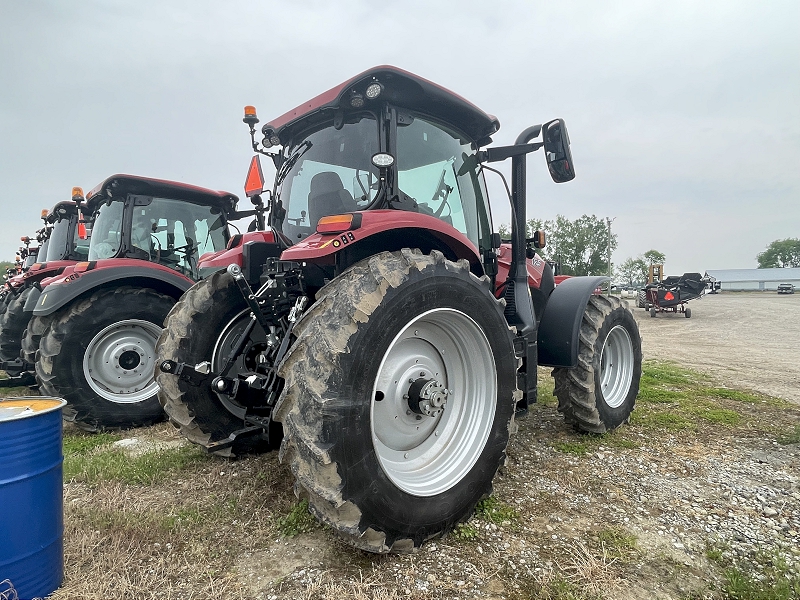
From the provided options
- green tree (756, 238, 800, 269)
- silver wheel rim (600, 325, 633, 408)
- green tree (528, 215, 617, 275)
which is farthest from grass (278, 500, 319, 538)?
green tree (756, 238, 800, 269)

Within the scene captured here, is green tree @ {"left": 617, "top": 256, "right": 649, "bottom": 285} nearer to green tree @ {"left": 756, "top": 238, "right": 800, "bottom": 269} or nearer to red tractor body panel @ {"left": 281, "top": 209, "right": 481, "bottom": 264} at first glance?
green tree @ {"left": 756, "top": 238, "right": 800, "bottom": 269}

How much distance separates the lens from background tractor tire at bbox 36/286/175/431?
4785 mm

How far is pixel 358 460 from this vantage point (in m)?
2.11

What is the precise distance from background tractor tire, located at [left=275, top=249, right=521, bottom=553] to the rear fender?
0.51 ft

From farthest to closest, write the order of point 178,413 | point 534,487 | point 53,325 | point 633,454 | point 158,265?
1. point 158,265
2. point 53,325
3. point 633,454
4. point 178,413
5. point 534,487

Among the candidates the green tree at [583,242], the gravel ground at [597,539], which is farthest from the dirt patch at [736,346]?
the green tree at [583,242]

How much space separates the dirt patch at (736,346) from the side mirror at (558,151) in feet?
14.8

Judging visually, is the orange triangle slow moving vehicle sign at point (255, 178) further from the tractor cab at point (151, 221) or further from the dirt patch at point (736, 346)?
the dirt patch at point (736, 346)

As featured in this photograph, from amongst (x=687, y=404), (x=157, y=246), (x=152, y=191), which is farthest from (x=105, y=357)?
(x=687, y=404)

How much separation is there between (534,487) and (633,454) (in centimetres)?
114

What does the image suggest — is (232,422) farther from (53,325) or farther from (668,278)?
(668,278)

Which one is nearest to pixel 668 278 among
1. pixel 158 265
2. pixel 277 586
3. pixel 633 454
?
pixel 633 454

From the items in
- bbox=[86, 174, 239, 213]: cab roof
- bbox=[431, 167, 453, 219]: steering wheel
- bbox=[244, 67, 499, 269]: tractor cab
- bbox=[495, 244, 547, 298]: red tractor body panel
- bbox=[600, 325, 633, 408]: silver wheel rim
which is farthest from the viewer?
bbox=[86, 174, 239, 213]: cab roof

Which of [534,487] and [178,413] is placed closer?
[534,487]
